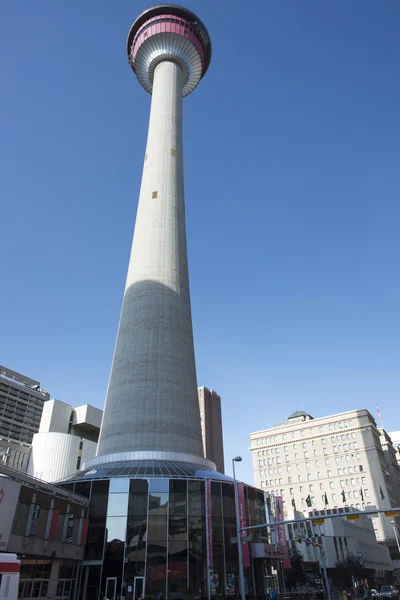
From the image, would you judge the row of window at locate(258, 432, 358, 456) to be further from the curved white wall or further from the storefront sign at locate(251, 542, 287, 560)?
the storefront sign at locate(251, 542, 287, 560)

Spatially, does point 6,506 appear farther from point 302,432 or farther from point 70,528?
point 302,432

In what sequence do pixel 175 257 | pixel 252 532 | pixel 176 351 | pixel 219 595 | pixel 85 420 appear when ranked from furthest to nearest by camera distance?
pixel 85 420, pixel 175 257, pixel 176 351, pixel 252 532, pixel 219 595

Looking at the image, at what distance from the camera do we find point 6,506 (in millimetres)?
25594

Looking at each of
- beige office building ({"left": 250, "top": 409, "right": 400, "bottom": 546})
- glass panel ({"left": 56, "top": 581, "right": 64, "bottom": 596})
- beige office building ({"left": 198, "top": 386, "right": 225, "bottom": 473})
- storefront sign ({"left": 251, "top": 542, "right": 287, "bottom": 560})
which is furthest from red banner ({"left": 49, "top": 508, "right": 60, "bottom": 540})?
beige office building ({"left": 198, "top": 386, "right": 225, "bottom": 473})

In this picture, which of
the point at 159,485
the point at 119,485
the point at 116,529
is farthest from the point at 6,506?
the point at 159,485

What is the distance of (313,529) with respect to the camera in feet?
276

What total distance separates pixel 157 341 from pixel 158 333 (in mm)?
915

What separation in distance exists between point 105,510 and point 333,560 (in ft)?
191

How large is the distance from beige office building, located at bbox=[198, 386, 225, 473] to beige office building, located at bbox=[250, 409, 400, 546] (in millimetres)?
15388

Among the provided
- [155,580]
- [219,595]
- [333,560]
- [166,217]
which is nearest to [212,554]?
[219,595]

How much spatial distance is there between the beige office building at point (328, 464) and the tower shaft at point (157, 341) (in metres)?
74.0

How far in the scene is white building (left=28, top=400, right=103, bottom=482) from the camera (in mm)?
72250

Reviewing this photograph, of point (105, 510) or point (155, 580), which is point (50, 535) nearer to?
point (105, 510)

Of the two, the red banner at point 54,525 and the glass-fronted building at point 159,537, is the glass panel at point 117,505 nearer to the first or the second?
the glass-fronted building at point 159,537
